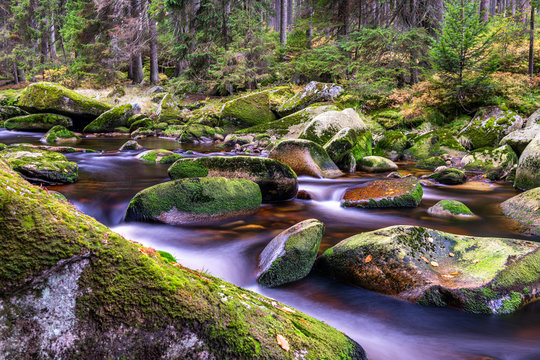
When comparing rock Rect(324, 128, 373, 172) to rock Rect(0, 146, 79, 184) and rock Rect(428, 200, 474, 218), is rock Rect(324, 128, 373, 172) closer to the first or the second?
rock Rect(428, 200, 474, 218)

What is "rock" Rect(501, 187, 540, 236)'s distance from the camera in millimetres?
4941

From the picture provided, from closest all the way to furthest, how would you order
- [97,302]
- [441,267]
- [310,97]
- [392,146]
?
[97,302]
[441,267]
[392,146]
[310,97]

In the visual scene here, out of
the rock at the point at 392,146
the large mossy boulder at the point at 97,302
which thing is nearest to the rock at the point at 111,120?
the rock at the point at 392,146

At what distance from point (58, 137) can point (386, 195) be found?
51.2 ft

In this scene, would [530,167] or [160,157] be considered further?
[160,157]

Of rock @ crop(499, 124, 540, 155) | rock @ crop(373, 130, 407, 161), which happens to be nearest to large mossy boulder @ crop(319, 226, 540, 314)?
rock @ crop(499, 124, 540, 155)

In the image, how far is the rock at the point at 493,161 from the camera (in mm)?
8469

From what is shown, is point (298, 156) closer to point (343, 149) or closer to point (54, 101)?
point (343, 149)

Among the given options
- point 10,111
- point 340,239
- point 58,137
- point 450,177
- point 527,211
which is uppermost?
point 10,111

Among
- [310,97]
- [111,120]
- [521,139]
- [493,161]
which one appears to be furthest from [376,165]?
[111,120]

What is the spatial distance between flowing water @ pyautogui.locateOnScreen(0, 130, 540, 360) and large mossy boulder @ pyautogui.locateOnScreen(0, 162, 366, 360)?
160cm

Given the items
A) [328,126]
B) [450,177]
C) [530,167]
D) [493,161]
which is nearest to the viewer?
[530,167]

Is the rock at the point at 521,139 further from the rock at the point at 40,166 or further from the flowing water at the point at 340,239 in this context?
the rock at the point at 40,166

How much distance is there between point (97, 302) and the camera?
4.42ft
